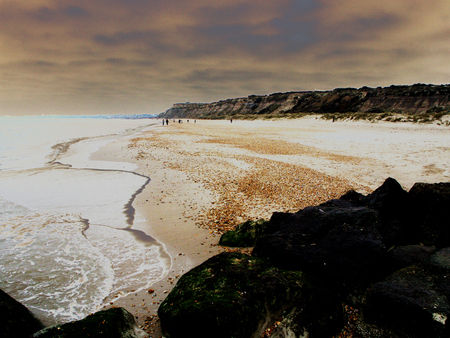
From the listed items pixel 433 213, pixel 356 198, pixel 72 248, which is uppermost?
pixel 433 213

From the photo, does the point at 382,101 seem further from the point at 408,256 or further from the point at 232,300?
the point at 232,300

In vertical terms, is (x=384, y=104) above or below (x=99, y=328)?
above

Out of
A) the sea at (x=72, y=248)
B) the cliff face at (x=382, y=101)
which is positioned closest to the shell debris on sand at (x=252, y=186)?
the sea at (x=72, y=248)

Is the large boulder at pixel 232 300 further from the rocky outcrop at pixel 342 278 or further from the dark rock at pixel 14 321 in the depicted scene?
the dark rock at pixel 14 321

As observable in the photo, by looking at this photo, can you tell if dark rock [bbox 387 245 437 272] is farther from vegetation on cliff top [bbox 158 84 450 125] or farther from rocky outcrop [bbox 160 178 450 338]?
vegetation on cliff top [bbox 158 84 450 125]

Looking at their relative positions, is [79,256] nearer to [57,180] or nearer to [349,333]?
[349,333]

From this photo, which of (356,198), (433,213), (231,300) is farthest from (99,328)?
(356,198)

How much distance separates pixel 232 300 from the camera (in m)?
3.26

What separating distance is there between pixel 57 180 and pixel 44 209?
4.57 m

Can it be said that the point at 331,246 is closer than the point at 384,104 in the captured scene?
Yes

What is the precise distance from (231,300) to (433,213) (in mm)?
4177

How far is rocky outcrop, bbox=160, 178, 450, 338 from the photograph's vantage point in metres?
3.18

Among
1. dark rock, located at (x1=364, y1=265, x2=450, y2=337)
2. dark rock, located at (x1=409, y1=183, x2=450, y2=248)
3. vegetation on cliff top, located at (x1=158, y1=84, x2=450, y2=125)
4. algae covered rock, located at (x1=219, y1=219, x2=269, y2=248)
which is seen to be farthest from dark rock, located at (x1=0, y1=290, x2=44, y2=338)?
vegetation on cliff top, located at (x1=158, y1=84, x2=450, y2=125)

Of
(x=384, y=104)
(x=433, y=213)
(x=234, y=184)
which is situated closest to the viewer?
(x=433, y=213)
